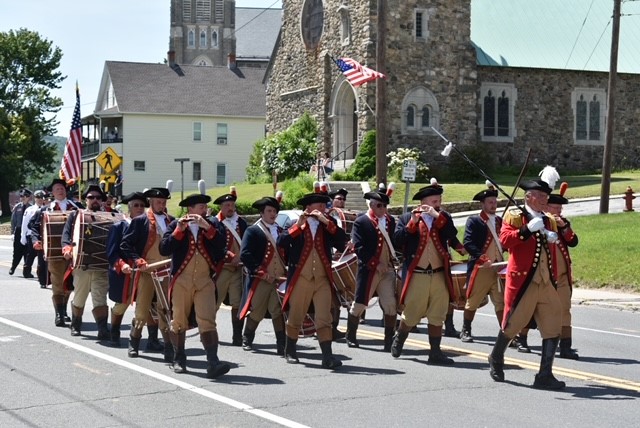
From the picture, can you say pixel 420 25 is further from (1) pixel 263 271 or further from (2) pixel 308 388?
(2) pixel 308 388

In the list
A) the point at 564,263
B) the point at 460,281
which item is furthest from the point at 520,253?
the point at 460,281

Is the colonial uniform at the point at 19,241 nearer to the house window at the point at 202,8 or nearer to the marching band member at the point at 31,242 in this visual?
the marching band member at the point at 31,242

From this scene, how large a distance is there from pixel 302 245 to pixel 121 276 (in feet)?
7.88

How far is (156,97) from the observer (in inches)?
2739

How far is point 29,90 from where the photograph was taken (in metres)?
69.6

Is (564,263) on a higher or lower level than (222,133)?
lower

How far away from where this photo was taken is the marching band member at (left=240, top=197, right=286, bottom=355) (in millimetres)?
12281

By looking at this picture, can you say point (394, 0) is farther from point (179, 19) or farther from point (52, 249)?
point (179, 19)

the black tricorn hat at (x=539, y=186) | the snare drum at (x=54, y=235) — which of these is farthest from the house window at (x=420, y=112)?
the black tricorn hat at (x=539, y=186)

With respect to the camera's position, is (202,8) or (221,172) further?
(202,8)

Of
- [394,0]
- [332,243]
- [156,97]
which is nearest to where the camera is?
[332,243]

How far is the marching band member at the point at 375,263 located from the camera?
12820 millimetres

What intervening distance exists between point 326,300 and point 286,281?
689 mm

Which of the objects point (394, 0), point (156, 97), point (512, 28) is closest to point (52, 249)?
point (394, 0)
